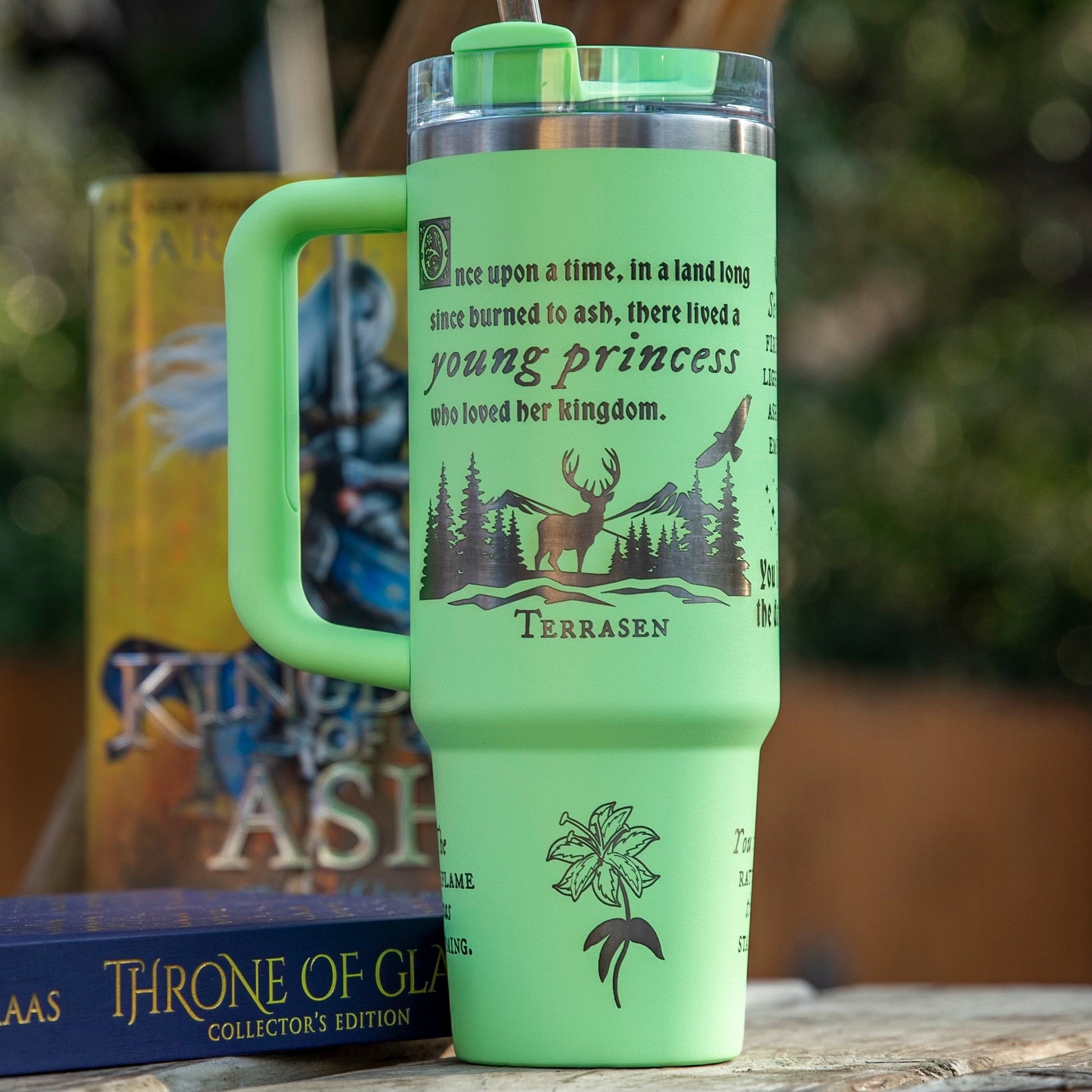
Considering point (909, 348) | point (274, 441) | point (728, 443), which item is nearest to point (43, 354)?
point (909, 348)

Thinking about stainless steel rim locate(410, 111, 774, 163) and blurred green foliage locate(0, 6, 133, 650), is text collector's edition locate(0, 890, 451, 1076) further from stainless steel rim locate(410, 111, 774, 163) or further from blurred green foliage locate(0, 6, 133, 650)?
blurred green foliage locate(0, 6, 133, 650)

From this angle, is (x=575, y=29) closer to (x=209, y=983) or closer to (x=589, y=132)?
(x=589, y=132)

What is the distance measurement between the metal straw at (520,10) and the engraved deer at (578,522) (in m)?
0.22

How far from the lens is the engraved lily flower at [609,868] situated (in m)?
0.74

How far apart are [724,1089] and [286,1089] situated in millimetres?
174

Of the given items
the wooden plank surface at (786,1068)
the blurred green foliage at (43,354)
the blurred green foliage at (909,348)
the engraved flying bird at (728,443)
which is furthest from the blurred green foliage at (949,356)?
the engraved flying bird at (728,443)

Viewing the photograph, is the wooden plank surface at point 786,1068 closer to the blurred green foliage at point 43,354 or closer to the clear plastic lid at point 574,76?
the clear plastic lid at point 574,76

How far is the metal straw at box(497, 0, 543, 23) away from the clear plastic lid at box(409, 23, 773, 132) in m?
0.05

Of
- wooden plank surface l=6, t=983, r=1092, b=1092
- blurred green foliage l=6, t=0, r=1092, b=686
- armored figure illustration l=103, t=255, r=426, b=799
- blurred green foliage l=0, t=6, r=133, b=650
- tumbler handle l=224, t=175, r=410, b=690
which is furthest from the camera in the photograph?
blurred green foliage l=6, t=0, r=1092, b=686

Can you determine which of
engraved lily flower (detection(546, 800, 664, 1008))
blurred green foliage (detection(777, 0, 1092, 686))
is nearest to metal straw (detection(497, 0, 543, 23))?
engraved lily flower (detection(546, 800, 664, 1008))

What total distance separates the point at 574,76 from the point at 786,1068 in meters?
0.44

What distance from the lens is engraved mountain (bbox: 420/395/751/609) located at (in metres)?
0.73

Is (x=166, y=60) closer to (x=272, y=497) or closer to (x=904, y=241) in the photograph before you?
(x=272, y=497)

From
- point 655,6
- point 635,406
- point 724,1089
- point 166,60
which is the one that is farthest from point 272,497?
point 166,60
